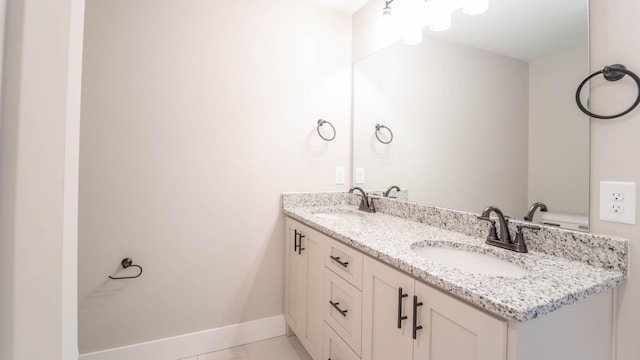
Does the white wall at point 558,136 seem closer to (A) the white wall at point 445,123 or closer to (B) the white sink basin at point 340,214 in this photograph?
(A) the white wall at point 445,123

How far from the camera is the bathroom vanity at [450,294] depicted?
2.29 feet

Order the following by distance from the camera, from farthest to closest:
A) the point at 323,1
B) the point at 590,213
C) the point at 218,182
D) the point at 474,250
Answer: the point at 323,1 < the point at 218,182 < the point at 474,250 < the point at 590,213

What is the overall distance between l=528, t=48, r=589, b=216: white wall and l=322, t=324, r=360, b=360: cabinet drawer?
989 mm

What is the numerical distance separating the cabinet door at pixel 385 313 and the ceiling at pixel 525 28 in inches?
39.8

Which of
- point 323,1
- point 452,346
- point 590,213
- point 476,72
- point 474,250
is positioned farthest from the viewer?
point 323,1

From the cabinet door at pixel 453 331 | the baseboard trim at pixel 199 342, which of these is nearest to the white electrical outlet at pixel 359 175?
the baseboard trim at pixel 199 342

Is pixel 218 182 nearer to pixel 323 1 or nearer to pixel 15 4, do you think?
pixel 323 1

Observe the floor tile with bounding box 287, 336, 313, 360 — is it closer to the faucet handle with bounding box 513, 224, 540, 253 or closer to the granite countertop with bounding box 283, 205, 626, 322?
the granite countertop with bounding box 283, 205, 626, 322

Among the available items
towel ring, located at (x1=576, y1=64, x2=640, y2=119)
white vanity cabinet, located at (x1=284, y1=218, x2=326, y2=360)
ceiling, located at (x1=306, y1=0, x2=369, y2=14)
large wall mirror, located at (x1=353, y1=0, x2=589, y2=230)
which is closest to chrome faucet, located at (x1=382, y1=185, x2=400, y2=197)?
large wall mirror, located at (x1=353, y1=0, x2=589, y2=230)

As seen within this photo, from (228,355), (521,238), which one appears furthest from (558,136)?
(228,355)

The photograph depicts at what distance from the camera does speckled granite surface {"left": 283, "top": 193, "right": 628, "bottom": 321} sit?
70 centimetres

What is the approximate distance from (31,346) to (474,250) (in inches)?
49.4

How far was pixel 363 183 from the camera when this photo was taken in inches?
87.4

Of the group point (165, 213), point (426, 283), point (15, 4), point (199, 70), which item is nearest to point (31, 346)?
point (15, 4)
